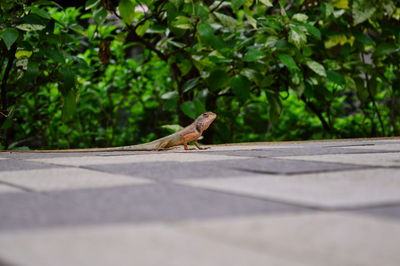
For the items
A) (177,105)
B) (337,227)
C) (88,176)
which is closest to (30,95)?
(177,105)

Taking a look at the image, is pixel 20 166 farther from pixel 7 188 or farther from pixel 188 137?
pixel 188 137

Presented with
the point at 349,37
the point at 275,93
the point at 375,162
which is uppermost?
the point at 349,37

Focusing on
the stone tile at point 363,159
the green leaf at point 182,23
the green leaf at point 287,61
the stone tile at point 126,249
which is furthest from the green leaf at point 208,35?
the stone tile at point 126,249

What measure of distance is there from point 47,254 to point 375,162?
1823mm

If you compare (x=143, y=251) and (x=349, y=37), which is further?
(x=349, y=37)

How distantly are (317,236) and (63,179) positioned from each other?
116 centimetres

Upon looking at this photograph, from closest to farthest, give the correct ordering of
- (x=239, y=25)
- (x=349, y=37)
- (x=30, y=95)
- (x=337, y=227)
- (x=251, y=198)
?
1. (x=337, y=227)
2. (x=251, y=198)
3. (x=239, y=25)
4. (x=349, y=37)
5. (x=30, y=95)

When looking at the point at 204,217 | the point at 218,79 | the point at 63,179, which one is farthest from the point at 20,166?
the point at 218,79

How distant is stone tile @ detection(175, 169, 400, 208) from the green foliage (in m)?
2.43

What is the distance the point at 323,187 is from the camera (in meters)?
1.79

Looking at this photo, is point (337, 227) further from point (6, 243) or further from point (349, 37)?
point (349, 37)

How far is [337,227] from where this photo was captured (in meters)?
1.23

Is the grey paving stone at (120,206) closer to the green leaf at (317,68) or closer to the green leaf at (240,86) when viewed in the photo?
the green leaf at (240,86)

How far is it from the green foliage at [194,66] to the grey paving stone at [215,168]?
5.99ft
